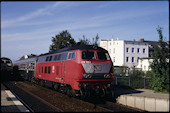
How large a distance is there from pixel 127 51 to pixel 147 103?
169 feet

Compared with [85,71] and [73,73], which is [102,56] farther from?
[73,73]

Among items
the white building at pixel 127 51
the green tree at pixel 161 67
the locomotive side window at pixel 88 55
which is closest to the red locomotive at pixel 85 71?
the locomotive side window at pixel 88 55

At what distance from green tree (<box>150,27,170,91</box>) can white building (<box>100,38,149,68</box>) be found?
42836 millimetres

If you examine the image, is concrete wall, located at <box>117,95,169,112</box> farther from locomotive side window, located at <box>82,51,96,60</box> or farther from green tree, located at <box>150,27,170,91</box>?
green tree, located at <box>150,27,170,91</box>

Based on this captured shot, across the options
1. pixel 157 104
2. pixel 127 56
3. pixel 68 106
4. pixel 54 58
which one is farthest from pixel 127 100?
pixel 127 56

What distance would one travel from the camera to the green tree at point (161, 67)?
658 inches

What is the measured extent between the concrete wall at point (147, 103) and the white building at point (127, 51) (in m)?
48.0

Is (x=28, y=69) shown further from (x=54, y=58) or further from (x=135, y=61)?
(x=135, y=61)

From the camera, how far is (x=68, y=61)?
1338cm

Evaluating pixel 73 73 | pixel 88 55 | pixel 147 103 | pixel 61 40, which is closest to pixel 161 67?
pixel 147 103

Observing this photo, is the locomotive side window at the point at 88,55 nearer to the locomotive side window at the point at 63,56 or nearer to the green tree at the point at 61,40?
the locomotive side window at the point at 63,56

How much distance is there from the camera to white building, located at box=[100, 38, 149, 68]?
199 feet

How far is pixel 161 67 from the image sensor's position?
17.1 metres

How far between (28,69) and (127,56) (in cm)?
4051
